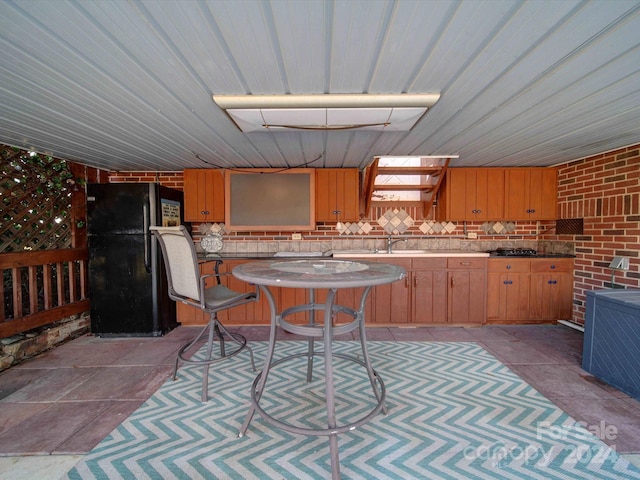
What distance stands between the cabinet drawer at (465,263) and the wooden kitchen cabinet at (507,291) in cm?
16

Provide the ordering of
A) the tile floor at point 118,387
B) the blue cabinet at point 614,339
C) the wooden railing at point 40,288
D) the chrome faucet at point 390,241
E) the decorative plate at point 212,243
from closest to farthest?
Answer: the tile floor at point 118,387 < the blue cabinet at point 614,339 < the wooden railing at point 40,288 < the chrome faucet at point 390,241 < the decorative plate at point 212,243

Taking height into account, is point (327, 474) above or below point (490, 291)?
below

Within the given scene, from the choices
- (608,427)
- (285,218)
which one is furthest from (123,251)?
(608,427)

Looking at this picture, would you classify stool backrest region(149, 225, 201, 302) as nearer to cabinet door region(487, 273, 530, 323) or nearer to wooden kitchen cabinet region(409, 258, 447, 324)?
wooden kitchen cabinet region(409, 258, 447, 324)

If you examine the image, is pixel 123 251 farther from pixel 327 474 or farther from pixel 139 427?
pixel 327 474

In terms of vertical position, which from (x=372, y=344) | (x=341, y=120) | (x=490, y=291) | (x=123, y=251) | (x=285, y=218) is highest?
(x=341, y=120)

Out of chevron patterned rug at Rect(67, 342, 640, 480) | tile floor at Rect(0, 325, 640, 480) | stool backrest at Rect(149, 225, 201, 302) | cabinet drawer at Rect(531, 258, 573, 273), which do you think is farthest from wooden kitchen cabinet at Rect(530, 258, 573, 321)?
stool backrest at Rect(149, 225, 201, 302)

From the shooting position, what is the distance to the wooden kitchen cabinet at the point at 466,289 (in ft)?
11.8

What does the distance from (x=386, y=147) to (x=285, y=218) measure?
1594mm

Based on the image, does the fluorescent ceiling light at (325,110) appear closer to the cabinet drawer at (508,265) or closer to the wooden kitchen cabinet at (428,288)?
the wooden kitchen cabinet at (428,288)

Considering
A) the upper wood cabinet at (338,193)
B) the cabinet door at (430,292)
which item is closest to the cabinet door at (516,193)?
the cabinet door at (430,292)

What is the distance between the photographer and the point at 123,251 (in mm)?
3248

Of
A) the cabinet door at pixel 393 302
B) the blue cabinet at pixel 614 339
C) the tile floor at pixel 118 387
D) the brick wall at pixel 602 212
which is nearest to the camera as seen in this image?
the tile floor at pixel 118 387

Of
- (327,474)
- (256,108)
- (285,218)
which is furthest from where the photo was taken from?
(285,218)
